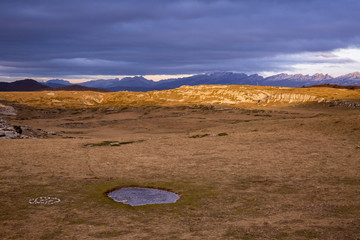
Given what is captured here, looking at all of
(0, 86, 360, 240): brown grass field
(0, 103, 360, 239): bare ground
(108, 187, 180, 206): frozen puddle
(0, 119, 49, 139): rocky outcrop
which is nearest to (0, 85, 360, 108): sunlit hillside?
(0, 119, 49, 139): rocky outcrop

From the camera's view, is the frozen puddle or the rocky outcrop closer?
the frozen puddle

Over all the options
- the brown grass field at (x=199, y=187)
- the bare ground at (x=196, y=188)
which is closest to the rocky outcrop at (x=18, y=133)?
the brown grass field at (x=199, y=187)

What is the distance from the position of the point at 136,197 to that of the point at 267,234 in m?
6.37

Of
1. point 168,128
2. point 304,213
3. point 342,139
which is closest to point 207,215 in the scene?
point 304,213

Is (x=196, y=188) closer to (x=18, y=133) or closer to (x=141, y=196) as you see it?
(x=141, y=196)

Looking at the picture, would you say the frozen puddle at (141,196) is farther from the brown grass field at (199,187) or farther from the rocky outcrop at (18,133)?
the rocky outcrop at (18,133)

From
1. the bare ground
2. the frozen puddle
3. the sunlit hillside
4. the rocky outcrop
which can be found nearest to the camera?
the bare ground

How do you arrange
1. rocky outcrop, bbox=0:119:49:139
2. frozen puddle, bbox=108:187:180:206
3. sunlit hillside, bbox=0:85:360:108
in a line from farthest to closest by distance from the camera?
sunlit hillside, bbox=0:85:360:108, rocky outcrop, bbox=0:119:49:139, frozen puddle, bbox=108:187:180:206

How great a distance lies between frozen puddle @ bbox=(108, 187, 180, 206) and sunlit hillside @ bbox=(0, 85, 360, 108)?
8331 cm

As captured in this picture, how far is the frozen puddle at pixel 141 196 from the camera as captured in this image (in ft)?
44.9

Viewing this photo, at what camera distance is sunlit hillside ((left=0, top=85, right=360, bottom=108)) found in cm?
10206

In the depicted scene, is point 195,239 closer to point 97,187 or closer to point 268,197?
point 268,197

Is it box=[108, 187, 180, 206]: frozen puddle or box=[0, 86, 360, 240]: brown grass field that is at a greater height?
box=[0, 86, 360, 240]: brown grass field

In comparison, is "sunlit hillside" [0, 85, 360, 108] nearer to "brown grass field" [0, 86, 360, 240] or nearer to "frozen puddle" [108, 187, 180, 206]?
"brown grass field" [0, 86, 360, 240]
